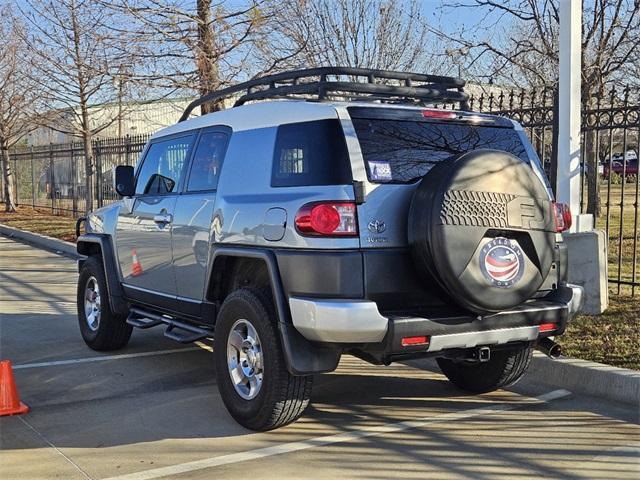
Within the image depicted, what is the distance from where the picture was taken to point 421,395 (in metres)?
5.77

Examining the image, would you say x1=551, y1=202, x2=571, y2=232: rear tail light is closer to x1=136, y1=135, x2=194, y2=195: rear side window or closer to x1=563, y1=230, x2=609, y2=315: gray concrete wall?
x1=563, y1=230, x2=609, y2=315: gray concrete wall

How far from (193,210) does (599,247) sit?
13.0 feet

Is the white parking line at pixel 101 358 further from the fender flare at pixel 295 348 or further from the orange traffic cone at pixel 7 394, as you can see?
the fender flare at pixel 295 348

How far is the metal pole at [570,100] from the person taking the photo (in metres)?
7.30

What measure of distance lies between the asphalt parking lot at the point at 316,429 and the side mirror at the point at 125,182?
1.54 meters

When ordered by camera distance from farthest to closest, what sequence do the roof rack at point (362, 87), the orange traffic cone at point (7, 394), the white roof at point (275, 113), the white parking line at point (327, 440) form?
the orange traffic cone at point (7, 394)
the roof rack at point (362, 87)
the white roof at point (275, 113)
the white parking line at point (327, 440)

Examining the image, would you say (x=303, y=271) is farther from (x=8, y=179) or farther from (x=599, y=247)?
(x=8, y=179)

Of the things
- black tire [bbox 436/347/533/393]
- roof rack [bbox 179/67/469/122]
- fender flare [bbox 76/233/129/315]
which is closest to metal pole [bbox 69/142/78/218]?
fender flare [bbox 76/233/129/315]

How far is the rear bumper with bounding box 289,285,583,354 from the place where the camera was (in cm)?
413

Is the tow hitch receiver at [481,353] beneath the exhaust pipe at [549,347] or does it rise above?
above

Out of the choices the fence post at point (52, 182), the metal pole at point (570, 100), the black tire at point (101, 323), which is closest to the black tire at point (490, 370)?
the metal pole at point (570, 100)

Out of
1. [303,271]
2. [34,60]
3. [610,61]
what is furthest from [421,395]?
[34,60]

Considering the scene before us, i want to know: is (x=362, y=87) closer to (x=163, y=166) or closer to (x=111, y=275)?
(x=163, y=166)

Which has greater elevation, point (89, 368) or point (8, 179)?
point (8, 179)
